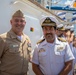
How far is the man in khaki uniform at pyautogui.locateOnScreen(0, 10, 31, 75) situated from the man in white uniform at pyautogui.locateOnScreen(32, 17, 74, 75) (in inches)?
11.3

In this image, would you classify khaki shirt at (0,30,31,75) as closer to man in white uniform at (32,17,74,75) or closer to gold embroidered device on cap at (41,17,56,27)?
man in white uniform at (32,17,74,75)

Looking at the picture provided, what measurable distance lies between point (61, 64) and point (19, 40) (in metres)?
0.68

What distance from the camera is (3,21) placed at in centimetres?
356

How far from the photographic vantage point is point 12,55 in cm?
334

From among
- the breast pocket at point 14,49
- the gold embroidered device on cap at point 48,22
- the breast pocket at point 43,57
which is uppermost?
the gold embroidered device on cap at point 48,22

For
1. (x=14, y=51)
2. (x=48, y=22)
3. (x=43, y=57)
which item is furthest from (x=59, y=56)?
(x=14, y=51)

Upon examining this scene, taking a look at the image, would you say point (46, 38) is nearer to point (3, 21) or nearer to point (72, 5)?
point (3, 21)

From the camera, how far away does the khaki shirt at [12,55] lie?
331 cm

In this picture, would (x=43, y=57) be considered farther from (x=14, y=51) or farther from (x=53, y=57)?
(x=14, y=51)

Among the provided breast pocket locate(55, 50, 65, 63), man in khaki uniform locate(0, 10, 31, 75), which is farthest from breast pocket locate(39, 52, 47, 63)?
man in khaki uniform locate(0, 10, 31, 75)

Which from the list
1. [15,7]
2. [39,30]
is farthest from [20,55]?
[39,30]

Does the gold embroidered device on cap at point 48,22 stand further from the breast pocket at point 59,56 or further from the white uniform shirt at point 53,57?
the breast pocket at point 59,56

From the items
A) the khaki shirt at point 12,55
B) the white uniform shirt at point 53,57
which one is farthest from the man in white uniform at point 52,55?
the khaki shirt at point 12,55

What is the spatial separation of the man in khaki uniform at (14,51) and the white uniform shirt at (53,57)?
12.2 inches
